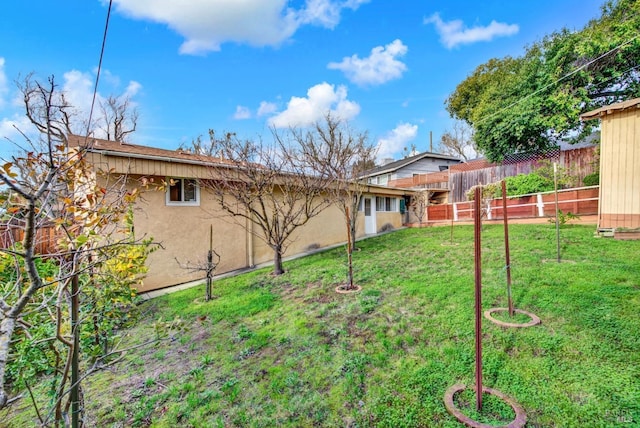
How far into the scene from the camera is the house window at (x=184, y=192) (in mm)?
7602

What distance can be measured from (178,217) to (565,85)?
1788cm

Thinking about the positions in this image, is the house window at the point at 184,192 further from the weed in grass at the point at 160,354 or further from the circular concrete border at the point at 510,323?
the circular concrete border at the point at 510,323

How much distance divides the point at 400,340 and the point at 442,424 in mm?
1232

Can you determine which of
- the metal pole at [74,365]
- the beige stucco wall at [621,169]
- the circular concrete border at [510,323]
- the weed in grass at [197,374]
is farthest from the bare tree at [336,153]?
the metal pole at [74,365]

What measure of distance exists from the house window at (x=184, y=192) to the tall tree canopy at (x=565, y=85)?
15.7 m

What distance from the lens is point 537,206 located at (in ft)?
37.4

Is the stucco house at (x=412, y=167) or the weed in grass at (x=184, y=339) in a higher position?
the stucco house at (x=412, y=167)

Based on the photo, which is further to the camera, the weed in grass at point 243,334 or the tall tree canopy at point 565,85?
the tall tree canopy at point 565,85

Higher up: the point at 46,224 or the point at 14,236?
Result: the point at 46,224

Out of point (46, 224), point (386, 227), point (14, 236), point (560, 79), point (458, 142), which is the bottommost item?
point (386, 227)

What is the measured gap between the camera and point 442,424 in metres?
2.24

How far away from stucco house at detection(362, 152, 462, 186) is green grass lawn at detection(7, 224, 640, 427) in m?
19.6

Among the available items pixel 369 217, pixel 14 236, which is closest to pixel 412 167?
pixel 369 217

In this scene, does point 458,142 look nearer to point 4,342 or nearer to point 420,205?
point 420,205
